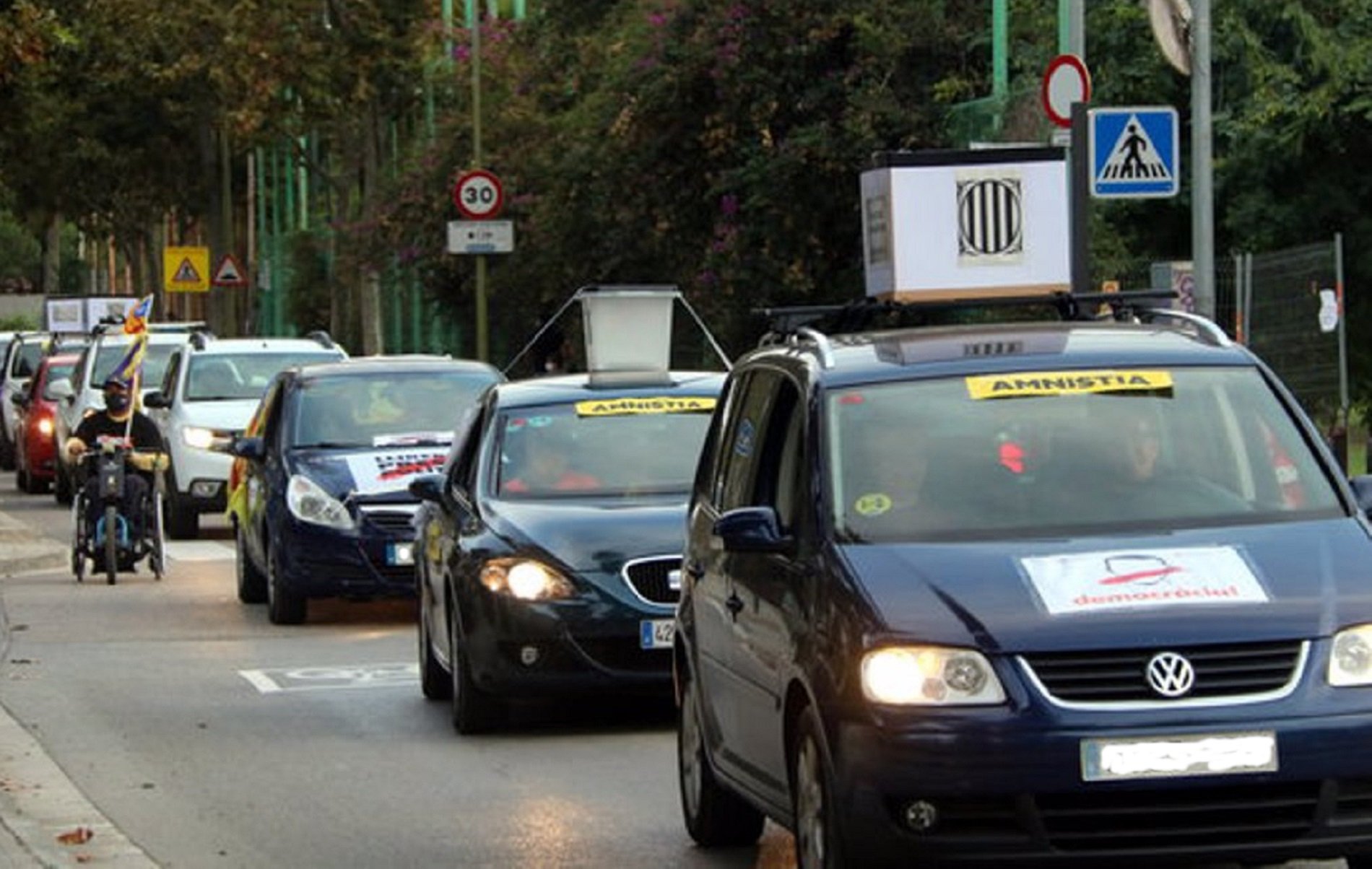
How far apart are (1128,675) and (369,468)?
12427 millimetres

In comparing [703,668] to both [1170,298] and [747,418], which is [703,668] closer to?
[747,418]

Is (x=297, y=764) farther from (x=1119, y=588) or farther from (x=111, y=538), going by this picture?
(x=111, y=538)

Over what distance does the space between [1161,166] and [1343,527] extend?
11877 millimetres

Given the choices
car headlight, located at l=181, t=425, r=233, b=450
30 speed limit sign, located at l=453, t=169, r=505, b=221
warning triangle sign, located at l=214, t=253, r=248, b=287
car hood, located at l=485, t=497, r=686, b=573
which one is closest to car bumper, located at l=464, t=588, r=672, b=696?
car hood, located at l=485, t=497, r=686, b=573

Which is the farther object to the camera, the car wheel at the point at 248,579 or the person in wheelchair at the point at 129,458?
the person in wheelchair at the point at 129,458

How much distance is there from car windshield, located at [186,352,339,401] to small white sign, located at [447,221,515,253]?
9247 mm

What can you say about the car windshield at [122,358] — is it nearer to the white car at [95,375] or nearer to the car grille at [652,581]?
the white car at [95,375]

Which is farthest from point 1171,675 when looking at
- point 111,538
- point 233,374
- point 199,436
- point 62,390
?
point 62,390

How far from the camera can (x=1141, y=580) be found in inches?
325

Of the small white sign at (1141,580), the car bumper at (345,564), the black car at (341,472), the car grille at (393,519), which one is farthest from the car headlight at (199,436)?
the small white sign at (1141,580)

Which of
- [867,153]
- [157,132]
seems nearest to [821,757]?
[867,153]

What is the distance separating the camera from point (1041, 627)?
8039 mm

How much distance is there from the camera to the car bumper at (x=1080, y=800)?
7.94 metres

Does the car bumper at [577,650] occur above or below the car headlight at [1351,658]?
below
